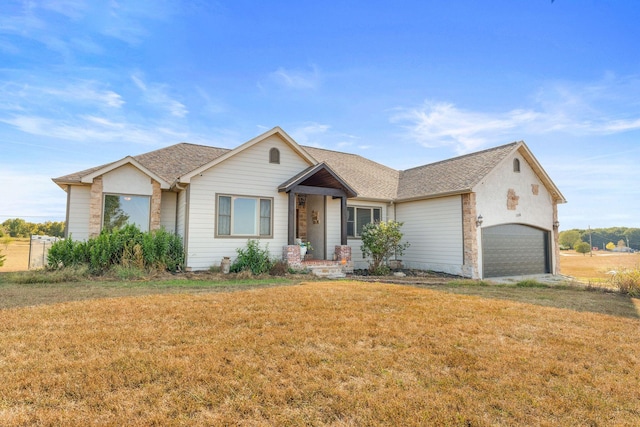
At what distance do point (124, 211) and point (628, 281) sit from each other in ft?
54.7

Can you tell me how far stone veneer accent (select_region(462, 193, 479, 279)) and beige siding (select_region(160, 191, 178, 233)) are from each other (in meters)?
11.8

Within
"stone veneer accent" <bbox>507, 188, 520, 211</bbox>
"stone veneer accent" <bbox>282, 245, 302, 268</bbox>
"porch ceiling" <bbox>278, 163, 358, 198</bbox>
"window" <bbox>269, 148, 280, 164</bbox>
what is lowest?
"stone veneer accent" <bbox>282, 245, 302, 268</bbox>

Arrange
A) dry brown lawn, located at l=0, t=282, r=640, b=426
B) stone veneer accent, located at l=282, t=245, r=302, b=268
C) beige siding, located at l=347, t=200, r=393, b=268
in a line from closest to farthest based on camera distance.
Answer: dry brown lawn, located at l=0, t=282, r=640, b=426 < stone veneer accent, located at l=282, t=245, r=302, b=268 < beige siding, located at l=347, t=200, r=393, b=268

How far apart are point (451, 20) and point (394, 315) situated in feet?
25.8

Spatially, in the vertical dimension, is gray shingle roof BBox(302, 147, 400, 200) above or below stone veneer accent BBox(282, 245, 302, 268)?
above

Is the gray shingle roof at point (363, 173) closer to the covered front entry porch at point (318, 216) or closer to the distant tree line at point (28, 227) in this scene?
the covered front entry porch at point (318, 216)

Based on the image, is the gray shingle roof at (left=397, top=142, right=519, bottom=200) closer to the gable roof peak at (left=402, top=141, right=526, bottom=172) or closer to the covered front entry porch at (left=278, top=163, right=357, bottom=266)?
the gable roof peak at (left=402, top=141, right=526, bottom=172)

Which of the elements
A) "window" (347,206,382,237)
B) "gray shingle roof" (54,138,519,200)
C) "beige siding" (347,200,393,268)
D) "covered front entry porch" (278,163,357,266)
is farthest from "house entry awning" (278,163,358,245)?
"window" (347,206,382,237)

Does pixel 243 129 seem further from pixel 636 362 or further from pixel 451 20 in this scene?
pixel 636 362

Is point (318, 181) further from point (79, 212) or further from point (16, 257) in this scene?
point (16, 257)

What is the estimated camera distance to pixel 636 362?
4.22 m

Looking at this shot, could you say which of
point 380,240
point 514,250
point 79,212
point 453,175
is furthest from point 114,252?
point 514,250

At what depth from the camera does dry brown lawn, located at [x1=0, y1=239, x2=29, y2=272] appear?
14059 millimetres

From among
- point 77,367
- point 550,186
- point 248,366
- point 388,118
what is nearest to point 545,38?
point 388,118
